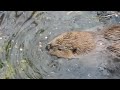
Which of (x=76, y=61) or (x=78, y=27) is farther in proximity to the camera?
(x=78, y=27)

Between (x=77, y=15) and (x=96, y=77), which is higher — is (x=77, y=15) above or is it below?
above

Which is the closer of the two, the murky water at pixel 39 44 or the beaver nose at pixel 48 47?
the murky water at pixel 39 44

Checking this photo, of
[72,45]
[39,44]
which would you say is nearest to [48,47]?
[39,44]

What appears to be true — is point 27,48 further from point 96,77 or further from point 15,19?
point 96,77

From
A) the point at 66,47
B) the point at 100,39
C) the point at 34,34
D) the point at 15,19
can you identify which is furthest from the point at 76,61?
the point at 15,19

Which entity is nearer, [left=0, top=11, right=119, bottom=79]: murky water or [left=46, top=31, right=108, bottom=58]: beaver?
[left=0, top=11, right=119, bottom=79]: murky water

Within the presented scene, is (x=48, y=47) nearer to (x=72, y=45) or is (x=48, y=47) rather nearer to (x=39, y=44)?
(x=39, y=44)

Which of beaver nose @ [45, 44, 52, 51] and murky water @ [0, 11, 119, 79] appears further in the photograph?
beaver nose @ [45, 44, 52, 51]
